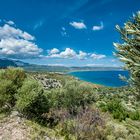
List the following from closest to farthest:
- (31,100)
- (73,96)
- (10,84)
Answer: (31,100), (10,84), (73,96)

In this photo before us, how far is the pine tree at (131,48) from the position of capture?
6.20 m

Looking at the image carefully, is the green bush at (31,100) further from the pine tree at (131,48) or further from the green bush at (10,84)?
the pine tree at (131,48)

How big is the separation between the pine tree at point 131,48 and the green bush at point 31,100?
13306mm

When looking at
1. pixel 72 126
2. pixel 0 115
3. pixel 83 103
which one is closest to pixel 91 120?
pixel 72 126

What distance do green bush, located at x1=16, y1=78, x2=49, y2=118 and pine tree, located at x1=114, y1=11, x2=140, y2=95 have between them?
13.3 metres

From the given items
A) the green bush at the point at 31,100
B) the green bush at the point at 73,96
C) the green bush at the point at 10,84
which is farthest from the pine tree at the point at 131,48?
the green bush at the point at 73,96

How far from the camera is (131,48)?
635 cm

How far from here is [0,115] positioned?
735 inches

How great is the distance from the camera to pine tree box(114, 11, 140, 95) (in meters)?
6.20

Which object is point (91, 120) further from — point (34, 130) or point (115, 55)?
point (115, 55)

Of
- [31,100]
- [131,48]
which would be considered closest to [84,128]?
[31,100]

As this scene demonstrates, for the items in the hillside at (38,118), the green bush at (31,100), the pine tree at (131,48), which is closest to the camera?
the pine tree at (131,48)

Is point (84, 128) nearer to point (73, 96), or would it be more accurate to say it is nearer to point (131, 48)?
point (131, 48)

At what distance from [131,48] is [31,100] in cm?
1381
